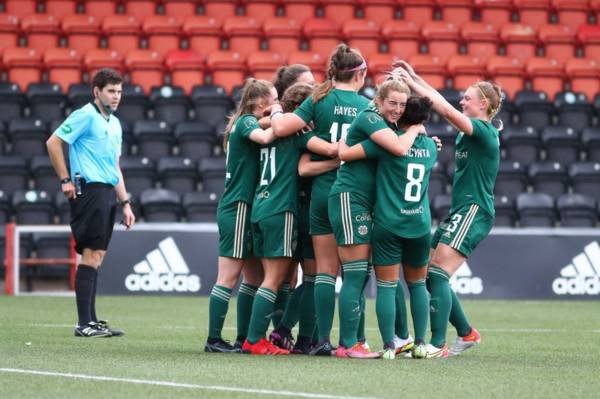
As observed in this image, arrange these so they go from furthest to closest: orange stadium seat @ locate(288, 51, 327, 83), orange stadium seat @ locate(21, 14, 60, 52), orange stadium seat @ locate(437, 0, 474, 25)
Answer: orange stadium seat @ locate(437, 0, 474, 25) → orange stadium seat @ locate(21, 14, 60, 52) → orange stadium seat @ locate(288, 51, 327, 83)

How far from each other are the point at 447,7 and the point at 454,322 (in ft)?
47.8

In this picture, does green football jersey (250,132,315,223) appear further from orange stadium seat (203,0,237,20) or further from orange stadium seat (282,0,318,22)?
orange stadium seat (282,0,318,22)

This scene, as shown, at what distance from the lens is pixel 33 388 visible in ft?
19.4

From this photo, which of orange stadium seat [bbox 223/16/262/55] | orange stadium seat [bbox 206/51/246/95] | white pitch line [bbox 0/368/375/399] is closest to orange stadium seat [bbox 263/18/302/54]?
orange stadium seat [bbox 223/16/262/55]

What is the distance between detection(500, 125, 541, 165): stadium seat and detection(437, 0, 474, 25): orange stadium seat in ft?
15.2

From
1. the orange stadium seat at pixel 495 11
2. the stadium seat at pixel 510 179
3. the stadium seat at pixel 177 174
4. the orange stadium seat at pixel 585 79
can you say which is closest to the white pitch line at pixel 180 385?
the stadium seat at pixel 177 174

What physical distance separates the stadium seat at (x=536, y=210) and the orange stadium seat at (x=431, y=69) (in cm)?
334

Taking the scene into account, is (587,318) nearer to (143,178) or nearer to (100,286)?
(100,286)

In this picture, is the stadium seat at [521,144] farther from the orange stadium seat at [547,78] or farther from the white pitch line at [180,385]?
the white pitch line at [180,385]

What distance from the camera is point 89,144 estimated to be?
9.08m

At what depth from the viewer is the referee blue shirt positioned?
9.02m

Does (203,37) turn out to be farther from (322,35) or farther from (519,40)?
(519,40)

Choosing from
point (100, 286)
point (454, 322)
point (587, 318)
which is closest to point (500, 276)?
point (587, 318)

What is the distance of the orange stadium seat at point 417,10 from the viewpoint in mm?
21984
